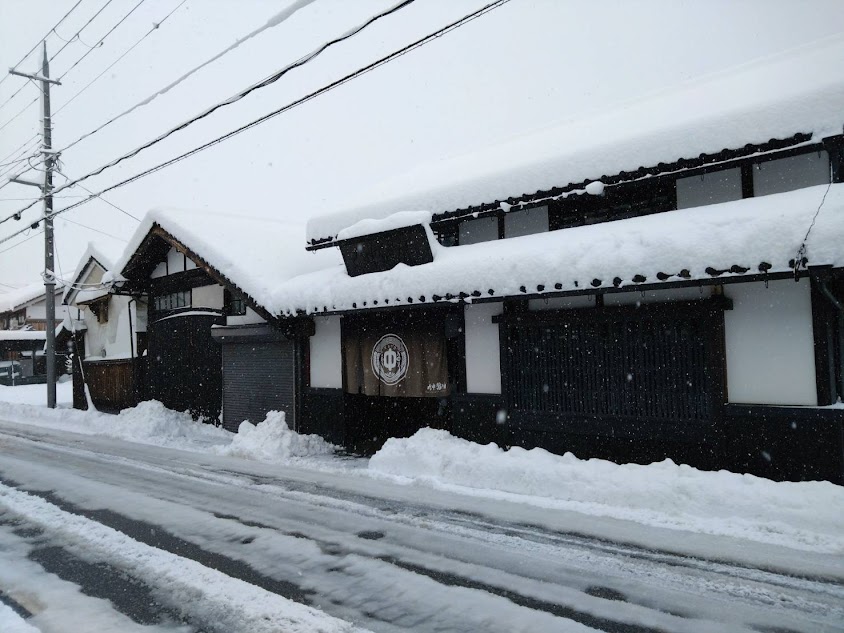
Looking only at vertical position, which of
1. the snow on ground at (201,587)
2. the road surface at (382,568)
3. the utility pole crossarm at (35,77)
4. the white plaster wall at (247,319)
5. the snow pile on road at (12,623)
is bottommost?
the road surface at (382,568)

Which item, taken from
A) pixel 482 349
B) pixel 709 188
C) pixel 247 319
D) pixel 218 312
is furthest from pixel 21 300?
pixel 709 188

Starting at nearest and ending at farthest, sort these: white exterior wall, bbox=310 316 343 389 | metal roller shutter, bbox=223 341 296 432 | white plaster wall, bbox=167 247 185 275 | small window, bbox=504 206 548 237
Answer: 1. small window, bbox=504 206 548 237
2. white exterior wall, bbox=310 316 343 389
3. metal roller shutter, bbox=223 341 296 432
4. white plaster wall, bbox=167 247 185 275

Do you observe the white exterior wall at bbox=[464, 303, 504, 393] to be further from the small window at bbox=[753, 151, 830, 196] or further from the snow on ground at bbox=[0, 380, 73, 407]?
the snow on ground at bbox=[0, 380, 73, 407]

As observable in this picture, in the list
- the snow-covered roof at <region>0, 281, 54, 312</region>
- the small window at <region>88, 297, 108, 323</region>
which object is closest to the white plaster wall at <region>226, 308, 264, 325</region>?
the small window at <region>88, 297, 108, 323</region>

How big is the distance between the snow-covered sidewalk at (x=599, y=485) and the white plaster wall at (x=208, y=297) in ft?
16.6

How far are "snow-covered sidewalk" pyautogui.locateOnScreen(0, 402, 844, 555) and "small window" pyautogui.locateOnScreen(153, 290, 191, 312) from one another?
6741 millimetres

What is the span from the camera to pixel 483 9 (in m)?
6.78

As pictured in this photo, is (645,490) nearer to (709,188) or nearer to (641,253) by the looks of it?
(641,253)

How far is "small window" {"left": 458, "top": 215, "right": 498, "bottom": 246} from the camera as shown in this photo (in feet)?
32.5

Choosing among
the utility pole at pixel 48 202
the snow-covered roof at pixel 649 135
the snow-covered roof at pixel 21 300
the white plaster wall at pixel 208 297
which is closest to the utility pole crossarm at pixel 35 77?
the utility pole at pixel 48 202

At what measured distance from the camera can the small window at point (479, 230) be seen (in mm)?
9914

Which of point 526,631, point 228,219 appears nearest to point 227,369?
point 228,219

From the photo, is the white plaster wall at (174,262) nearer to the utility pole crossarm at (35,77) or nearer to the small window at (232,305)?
the small window at (232,305)

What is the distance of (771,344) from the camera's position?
696 cm
